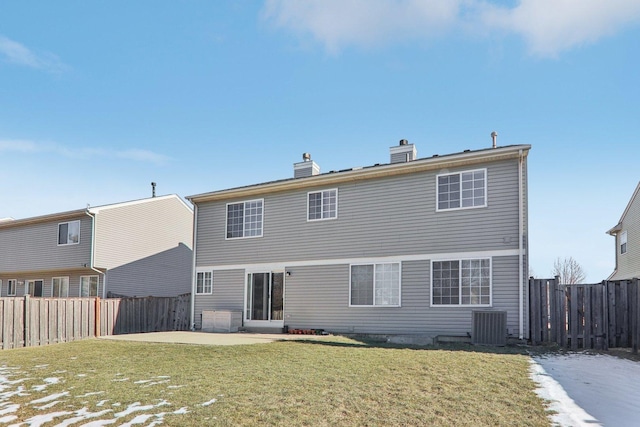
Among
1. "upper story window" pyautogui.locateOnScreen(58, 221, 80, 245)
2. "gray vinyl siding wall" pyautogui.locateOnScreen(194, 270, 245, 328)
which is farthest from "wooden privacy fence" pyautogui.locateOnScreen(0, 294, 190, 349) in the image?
"upper story window" pyautogui.locateOnScreen(58, 221, 80, 245)

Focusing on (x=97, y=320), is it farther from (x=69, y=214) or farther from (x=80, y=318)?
(x=69, y=214)

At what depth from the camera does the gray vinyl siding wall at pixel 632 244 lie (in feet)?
69.8

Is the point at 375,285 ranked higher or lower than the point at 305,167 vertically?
lower

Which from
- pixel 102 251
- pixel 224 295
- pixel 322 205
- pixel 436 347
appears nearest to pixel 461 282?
pixel 436 347

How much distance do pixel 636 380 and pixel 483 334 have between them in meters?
4.50

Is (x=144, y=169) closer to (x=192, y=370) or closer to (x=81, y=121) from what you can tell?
(x=81, y=121)

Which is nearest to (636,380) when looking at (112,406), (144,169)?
(112,406)

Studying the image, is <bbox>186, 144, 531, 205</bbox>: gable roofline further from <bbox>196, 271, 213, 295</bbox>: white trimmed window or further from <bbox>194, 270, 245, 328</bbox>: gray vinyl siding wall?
<bbox>194, 270, 245, 328</bbox>: gray vinyl siding wall

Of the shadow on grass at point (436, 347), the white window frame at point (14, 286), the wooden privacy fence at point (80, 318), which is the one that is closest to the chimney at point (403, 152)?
the shadow on grass at point (436, 347)

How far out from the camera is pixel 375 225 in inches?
583

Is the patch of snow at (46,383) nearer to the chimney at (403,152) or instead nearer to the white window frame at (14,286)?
the chimney at (403,152)

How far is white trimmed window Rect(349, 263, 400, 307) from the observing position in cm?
1427

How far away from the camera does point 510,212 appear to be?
1273cm

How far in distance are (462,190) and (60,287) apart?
65.7ft
